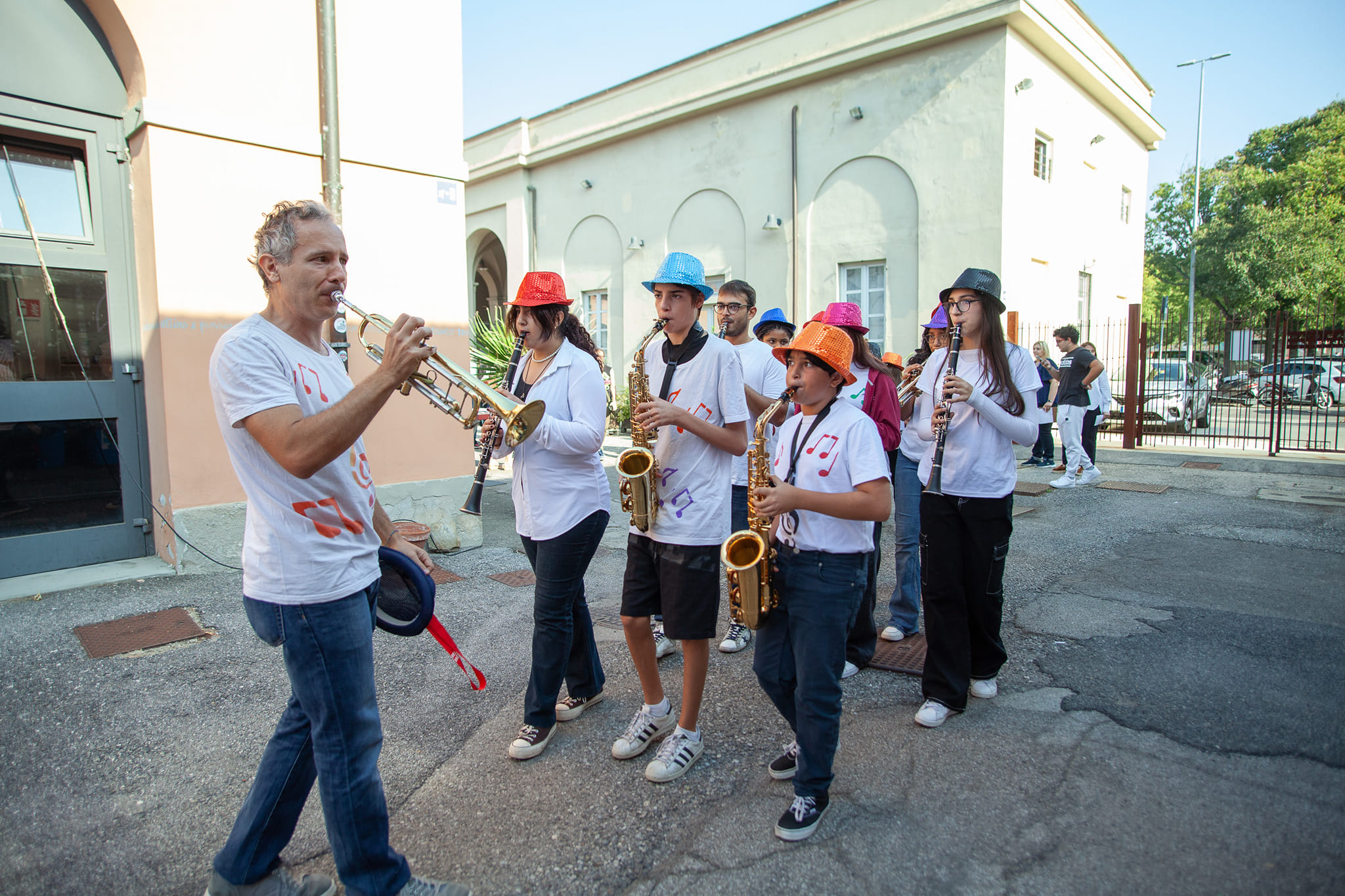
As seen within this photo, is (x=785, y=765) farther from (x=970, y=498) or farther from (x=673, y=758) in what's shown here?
(x=970, y=498)

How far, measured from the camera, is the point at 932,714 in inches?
137

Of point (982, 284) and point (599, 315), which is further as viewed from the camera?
point (599, 315)

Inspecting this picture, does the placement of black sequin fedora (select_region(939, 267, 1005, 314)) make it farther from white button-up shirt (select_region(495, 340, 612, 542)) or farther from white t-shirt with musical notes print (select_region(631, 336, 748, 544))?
white button-up shirt (select_region(495, 340, 612, 542))

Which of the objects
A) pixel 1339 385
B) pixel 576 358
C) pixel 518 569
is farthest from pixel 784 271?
pixel 1339 385

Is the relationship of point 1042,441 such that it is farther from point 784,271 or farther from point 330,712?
point 330,712

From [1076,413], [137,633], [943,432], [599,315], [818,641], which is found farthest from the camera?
[599,315]

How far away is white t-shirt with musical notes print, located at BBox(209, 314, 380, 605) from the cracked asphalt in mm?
1181

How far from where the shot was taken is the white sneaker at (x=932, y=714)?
3.46m

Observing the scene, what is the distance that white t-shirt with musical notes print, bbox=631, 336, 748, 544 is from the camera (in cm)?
317

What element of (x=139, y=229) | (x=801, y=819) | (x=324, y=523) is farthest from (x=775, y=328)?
(x=139, y=229)

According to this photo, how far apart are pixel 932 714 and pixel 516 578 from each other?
3569 millimetres

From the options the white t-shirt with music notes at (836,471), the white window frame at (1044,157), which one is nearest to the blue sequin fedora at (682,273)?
the white t-shirt with music notes at (836,471)

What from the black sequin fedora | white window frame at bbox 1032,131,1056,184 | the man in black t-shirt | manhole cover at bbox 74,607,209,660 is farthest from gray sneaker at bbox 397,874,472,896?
white window frame at bbox 1032,131,1056,184

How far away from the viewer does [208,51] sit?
5.78 metres
